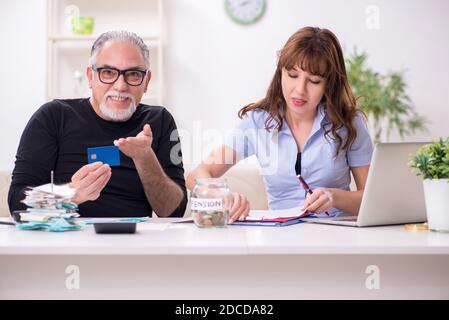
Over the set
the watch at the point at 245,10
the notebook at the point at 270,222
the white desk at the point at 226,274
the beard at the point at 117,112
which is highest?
the watch at the point at 245,10

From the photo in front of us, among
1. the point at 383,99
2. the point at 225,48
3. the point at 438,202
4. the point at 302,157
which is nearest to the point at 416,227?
the point at 438,202

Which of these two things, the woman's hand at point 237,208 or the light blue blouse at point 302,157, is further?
the light blue blouse at point 302,157

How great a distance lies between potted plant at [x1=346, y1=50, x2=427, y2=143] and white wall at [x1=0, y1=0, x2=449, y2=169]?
13cm

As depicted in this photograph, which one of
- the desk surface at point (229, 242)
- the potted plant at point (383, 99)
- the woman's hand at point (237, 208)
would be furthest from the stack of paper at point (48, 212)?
the potted plant at point (383, 99)

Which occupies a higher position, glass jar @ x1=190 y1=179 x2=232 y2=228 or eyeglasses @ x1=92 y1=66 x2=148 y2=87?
eyeglasses @ x1=92 y1=66 x2=148 y2=87

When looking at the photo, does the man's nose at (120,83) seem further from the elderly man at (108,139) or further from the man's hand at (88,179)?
the man's hand at (88,179)

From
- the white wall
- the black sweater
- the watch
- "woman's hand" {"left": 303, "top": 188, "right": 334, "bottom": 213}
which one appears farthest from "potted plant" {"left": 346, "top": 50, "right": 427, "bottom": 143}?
"woman's hand" {"left": 303, "top": 188, "right": 334, "bottom": 213}

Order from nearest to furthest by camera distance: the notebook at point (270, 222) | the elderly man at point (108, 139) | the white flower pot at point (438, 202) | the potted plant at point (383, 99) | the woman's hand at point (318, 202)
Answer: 1. the white flower pot at point (438, 202)
2. the notebook at point (270, 222)
3. the woman's hand at point (318, 202)
4. the elderly man at point (108, 139)
5. the potted plant at point (383, 99)

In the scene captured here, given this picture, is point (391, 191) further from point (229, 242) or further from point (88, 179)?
point (88, 179)

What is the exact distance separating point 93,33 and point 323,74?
9.95ft

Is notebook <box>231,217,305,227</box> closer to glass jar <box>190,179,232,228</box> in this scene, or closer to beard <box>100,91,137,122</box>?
glass jar <box>190,179,232,228</box>

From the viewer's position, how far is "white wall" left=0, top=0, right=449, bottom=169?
4934 millimetres

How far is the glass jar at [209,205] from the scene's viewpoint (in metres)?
1.54

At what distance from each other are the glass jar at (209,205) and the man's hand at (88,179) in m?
0.26
